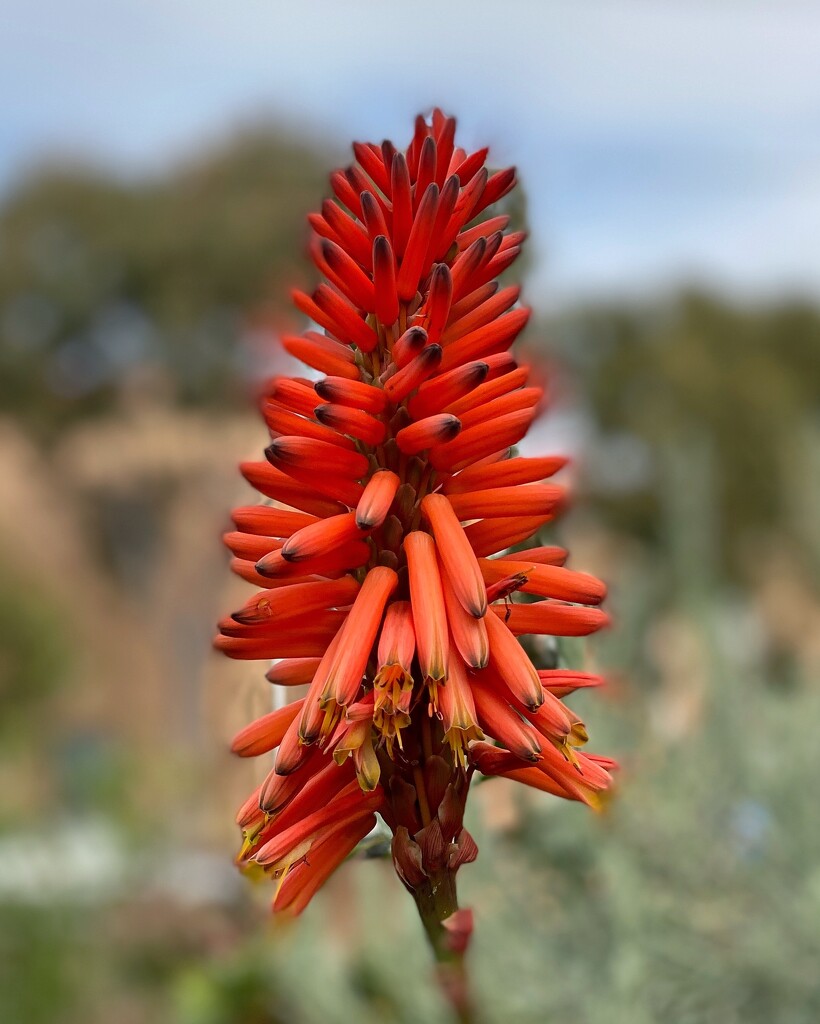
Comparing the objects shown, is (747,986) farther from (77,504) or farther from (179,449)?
(77,504)

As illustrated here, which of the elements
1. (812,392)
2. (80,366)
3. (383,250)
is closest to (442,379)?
(383,250)

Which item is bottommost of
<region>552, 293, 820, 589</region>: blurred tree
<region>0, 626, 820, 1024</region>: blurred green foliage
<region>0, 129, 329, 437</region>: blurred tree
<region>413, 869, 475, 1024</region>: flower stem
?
<region>0, 626, 820, 1024</region>: blurred green foliage

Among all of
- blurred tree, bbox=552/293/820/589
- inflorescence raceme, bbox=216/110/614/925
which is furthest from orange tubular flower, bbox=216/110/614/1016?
blurred tree, bbox=552/293/820/589

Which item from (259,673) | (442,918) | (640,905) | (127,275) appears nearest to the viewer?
(442,918)

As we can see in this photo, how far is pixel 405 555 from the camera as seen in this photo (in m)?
0.57

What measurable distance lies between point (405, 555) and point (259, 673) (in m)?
0.39

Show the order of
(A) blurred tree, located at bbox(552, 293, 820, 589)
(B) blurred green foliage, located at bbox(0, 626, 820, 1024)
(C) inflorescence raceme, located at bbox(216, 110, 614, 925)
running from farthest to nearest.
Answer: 1. (A) blurred tree, located at bbox(552, 293, 820, 589)
2. (B) blurred green foliage, located at bbox(0, 626, 820, 1024)
3. (C) inflorescence raceme, located at bbox(216, 110, 614, 925)

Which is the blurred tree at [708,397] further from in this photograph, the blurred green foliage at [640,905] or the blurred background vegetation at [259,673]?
the blurred green foliage at [640,905]

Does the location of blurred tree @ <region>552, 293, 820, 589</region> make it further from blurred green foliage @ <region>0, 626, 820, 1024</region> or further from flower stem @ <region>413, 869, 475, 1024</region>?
flower stem @ <region>413, 869, 475, 1024</region>

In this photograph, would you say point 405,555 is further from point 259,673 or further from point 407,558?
point 259,673

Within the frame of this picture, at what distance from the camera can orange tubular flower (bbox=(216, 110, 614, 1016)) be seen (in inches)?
20.6

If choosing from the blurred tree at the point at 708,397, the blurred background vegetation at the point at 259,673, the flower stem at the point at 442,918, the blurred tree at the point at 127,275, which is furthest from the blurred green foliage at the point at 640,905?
the blurred tree at the point at 127,275

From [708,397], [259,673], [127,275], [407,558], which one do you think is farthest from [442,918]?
[127,275]

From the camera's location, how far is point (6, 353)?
11.3 m
